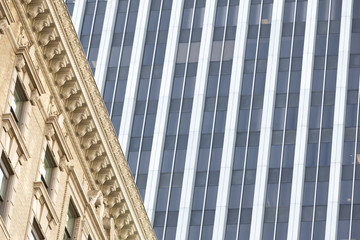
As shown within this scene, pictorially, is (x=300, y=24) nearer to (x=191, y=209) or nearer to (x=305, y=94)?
(x=305, y=94)

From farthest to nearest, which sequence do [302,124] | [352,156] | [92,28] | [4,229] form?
[92,28], [302,124], [352,156], [4,229]

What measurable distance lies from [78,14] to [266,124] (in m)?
23.0

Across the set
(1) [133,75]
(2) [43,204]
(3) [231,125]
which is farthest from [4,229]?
(1) [133,75]

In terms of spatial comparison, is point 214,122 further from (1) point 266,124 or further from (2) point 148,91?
(2) point 148,91

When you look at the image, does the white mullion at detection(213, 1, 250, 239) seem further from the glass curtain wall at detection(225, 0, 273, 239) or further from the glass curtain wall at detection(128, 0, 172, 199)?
the glass curtain wall at detection(128, 0, 172, 199)

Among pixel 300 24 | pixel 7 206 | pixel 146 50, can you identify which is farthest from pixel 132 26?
pixel 7 206

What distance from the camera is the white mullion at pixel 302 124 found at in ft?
316

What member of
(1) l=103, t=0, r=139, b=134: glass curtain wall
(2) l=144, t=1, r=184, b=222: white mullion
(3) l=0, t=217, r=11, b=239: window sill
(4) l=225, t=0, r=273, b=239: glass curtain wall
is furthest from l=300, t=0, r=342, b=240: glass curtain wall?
(3) l=0, t=217, r=11, b=239: window sill

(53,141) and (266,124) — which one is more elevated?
(266,124)

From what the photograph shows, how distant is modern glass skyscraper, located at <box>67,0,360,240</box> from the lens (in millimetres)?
97250

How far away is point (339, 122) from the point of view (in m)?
100

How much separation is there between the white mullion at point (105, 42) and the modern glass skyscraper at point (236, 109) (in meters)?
0.11

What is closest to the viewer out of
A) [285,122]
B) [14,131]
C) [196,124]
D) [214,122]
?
[14,131]

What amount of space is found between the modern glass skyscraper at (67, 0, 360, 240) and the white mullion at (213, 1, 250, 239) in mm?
90
